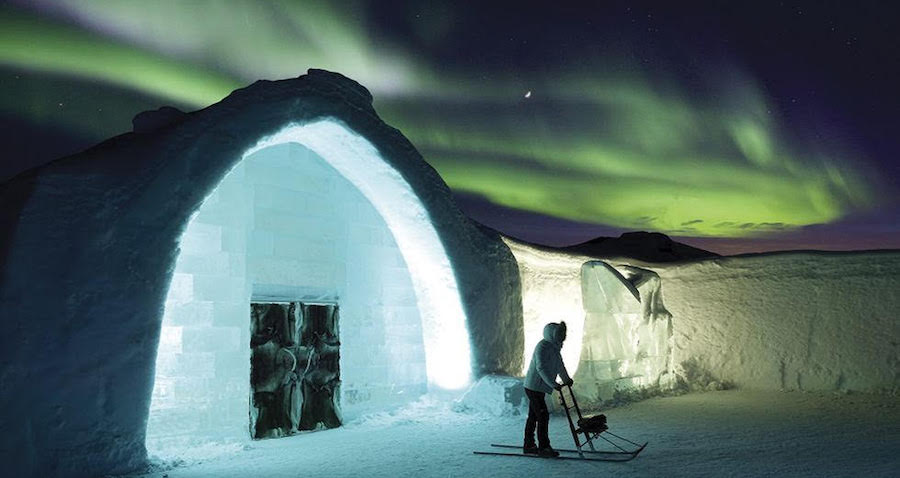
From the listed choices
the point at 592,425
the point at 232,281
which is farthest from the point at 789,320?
the point at 232,281

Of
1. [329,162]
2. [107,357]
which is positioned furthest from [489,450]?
[329,162]

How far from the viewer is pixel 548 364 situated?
22.0 ft

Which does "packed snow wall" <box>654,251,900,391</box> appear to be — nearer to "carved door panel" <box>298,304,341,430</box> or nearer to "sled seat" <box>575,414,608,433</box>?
"carved door panel" <box>298,304,341,430</box>

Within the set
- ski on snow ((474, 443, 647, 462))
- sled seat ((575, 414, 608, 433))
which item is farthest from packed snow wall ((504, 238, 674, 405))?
sled seat ((575, 414, 608, 433))

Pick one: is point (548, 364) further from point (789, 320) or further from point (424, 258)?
point (789, 320)

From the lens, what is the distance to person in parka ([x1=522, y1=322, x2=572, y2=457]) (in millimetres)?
6703

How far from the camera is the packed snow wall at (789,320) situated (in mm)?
12148

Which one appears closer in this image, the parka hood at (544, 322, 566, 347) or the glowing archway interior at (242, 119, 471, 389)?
the parka hood at (544, 322, 566, 347)

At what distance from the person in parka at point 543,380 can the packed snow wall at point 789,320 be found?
732cm

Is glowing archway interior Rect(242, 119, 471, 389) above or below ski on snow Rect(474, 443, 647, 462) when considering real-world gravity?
above

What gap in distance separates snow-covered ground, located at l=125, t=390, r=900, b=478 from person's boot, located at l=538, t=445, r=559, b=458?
11cm

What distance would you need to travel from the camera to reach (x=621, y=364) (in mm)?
11148

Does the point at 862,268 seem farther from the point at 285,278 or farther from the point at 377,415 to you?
the point at 285,278

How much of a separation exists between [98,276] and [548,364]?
4.06m
